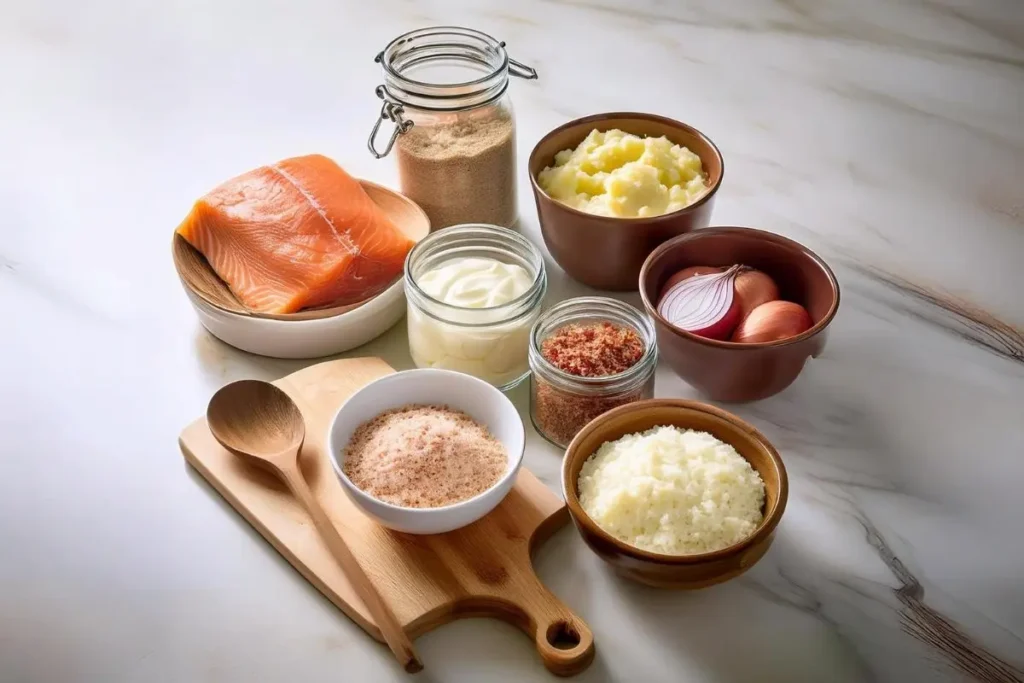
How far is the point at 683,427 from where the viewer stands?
116 centimetres

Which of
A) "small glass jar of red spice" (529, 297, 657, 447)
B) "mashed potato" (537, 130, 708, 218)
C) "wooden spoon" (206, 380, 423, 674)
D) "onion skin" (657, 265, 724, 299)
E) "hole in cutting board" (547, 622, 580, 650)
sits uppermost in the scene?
"mashed potato" (537, 130, 708, 218)

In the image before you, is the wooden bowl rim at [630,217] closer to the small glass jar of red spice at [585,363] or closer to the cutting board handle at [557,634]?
the small glass jar of red spice at [585,363]

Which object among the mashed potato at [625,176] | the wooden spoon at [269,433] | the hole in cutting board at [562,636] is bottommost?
the hole in cutting board at [562,636]

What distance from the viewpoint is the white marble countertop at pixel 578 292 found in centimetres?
106

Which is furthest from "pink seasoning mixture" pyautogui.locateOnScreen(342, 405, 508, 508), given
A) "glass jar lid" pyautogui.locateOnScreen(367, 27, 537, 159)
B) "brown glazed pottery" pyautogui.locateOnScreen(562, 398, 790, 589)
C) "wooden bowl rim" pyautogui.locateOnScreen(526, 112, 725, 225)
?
"glass jar lid" pyautogui.locateOnScreen(367, 27, 537, 159)

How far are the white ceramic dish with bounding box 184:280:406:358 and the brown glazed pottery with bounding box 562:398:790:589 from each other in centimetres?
39

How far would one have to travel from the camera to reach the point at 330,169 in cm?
150

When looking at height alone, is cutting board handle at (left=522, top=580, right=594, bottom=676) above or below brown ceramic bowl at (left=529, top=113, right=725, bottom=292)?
below

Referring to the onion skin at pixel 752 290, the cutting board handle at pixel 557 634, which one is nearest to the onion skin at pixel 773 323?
the onion skin at pixel 752 290

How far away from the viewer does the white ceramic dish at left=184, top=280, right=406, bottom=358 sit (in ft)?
4.43

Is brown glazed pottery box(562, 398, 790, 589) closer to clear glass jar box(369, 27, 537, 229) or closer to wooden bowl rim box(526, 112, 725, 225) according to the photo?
wooden bowl rim box(526, 112, 725, 225)

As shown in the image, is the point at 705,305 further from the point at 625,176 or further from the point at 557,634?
A: the point at 557,634

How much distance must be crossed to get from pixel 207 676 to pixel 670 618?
1.54 ft

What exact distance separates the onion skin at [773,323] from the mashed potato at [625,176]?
22cm
